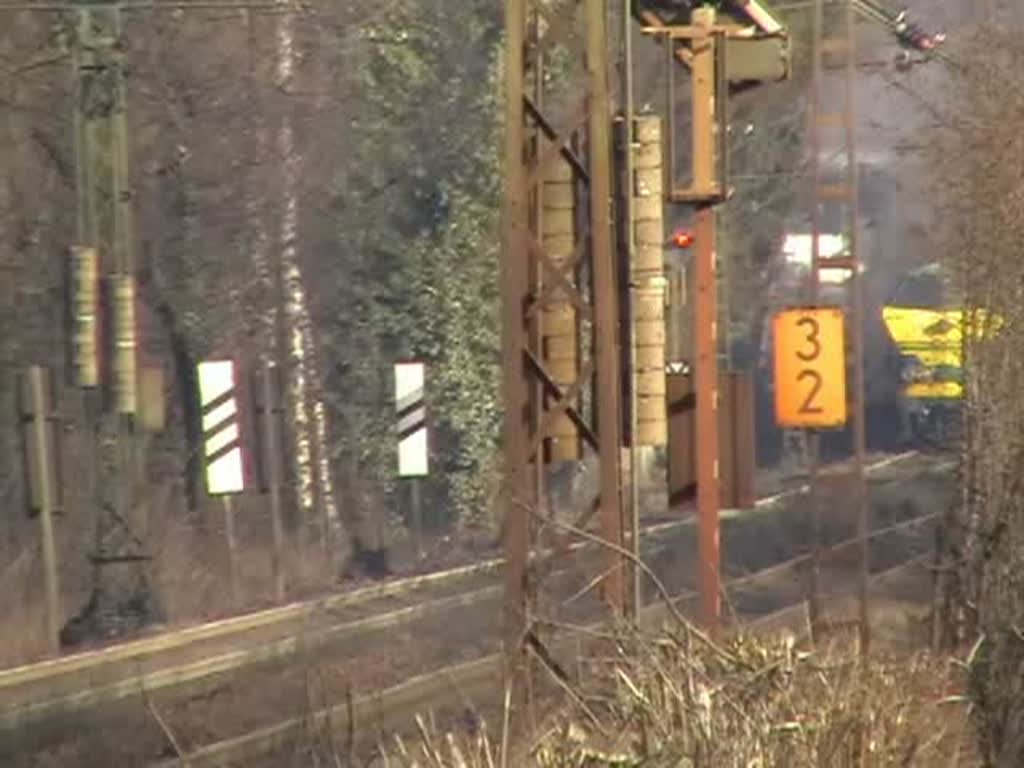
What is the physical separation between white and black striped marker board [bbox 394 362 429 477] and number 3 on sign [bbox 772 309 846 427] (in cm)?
1034

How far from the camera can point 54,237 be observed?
92.4ft

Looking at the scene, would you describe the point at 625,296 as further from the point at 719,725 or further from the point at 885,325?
the point at 885,325

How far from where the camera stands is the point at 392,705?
16250 millimetres

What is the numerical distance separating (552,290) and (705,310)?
1848 millimetres

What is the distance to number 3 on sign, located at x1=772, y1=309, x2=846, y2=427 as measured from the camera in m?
19.1

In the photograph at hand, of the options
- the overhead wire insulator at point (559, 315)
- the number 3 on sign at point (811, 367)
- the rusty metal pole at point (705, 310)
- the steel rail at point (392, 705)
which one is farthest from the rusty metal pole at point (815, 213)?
the overhead wire insulator at point (559, 315)

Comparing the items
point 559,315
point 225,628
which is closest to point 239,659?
point 225,628

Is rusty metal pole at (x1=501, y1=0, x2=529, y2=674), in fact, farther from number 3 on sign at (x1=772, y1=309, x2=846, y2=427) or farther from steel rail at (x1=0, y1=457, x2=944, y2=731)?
number 3 on sign at (x1=772, y1=309, x2=846, y2=427)

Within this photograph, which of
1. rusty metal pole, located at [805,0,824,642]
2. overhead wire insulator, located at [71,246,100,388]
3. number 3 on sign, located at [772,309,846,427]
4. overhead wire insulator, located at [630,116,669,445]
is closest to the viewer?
overhead wire insulator, located at [630,116,669,445]

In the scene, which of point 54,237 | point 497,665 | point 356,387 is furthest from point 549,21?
point 356,387

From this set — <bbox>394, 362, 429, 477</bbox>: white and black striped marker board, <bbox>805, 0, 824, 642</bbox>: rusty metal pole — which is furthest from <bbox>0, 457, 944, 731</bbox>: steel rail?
<bbox>394, 362, 429, 477</bbox>: white and black striped marker board

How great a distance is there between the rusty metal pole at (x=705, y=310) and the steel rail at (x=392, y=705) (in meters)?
0.60

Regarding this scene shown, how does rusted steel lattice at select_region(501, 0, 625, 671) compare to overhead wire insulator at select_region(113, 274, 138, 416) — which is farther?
overhead wire insulator at select_region(113, 274, 138, 416)

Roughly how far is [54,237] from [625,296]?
15294 millimetres
